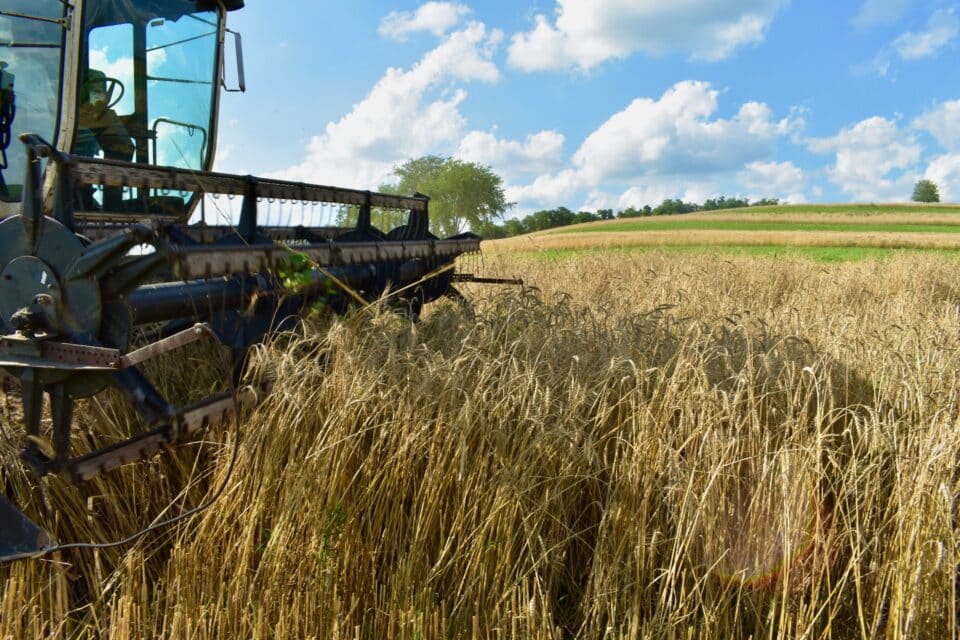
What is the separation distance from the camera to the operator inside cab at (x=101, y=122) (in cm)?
441

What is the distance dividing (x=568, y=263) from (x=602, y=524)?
11.3 m

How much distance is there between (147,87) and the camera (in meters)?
5.01

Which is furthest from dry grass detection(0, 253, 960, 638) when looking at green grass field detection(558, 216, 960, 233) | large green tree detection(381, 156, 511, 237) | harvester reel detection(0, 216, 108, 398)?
large green tree detection(381, 156, 511, 237)

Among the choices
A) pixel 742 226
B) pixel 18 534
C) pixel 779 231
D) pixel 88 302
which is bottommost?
pixel 18 534

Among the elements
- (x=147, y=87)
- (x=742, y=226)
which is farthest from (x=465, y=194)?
(x=147, y=87)

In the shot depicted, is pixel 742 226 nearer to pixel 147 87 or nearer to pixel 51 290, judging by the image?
pixel 147 87

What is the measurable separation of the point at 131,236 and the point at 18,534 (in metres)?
1.24

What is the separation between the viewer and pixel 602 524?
2.57 metres

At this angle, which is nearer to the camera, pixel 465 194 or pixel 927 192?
pixel 465 194

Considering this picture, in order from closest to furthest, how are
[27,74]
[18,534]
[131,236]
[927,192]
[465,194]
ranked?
[131,236], [18,534], [27,74], [465,194], [927,192]

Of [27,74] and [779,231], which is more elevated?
[779,231]

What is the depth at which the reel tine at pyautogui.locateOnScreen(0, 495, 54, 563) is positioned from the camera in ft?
8.63

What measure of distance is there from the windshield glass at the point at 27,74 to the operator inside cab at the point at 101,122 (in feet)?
0.59

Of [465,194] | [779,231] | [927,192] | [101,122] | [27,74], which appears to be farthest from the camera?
[927,192]
